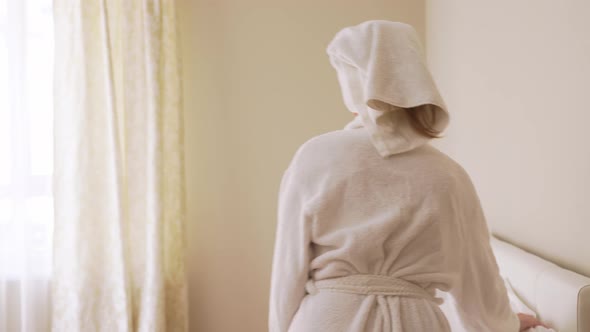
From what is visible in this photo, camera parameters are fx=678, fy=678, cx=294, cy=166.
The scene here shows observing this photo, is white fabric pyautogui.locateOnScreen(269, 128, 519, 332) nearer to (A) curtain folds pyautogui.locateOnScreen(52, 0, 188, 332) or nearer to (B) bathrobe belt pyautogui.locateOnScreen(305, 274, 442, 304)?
(B) bathrobe belt pyautogui.locateOnScreen(305, 274, 442, 304)

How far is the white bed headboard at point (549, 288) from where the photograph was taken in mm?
1665

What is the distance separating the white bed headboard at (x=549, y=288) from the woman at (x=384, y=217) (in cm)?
26

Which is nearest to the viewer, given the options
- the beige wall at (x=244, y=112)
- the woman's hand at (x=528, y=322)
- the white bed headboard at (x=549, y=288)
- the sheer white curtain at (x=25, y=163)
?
the white bed headboard at (x=549, y=288)

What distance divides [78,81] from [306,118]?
1195 millimetres

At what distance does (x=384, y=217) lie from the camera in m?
1.48

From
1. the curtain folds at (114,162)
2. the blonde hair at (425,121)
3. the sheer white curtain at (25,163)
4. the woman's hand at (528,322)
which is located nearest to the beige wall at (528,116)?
the woman's hand at (528,322)

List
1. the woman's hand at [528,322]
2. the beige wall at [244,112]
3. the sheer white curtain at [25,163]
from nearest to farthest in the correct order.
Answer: the woman's hand at [528,322], the sheer white curtain at [25,163], the beige wall at [244,112]

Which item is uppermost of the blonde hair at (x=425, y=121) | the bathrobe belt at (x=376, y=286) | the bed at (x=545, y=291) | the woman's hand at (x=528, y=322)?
the blonde hair at (x=425, y=121)

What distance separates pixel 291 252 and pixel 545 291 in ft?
2.55

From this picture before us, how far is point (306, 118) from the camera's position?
3.70 meters

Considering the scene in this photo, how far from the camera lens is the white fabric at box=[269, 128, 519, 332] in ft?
4.87

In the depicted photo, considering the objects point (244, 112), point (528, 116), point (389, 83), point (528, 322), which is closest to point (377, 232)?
point (389, 83)

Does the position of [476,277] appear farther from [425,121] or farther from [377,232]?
[425,121]

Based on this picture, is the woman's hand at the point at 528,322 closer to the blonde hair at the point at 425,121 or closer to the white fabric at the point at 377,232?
the white fabric at the point at 377,232
